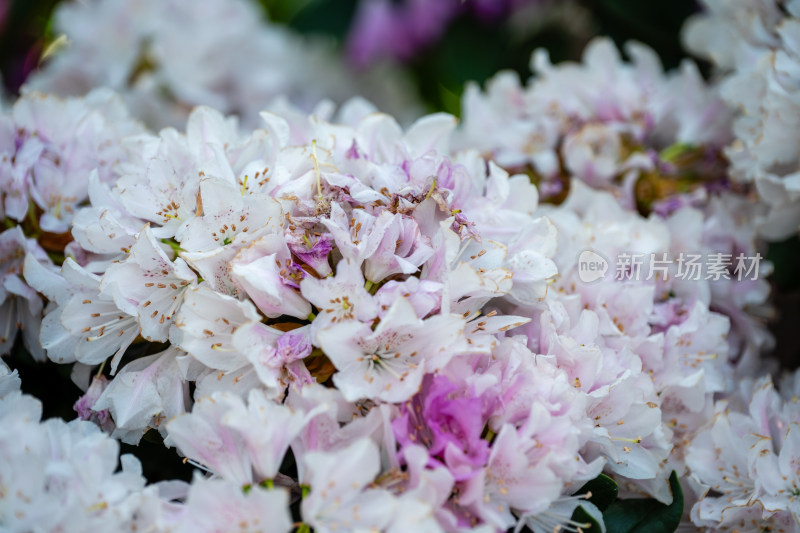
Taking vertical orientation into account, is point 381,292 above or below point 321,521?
above

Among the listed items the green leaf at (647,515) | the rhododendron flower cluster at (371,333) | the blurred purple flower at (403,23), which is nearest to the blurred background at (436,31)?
the blurred purple flower at (403,23)

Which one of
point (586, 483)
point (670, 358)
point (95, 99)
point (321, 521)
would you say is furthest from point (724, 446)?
point (95, 99)

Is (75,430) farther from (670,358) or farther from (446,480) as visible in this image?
(670,358)

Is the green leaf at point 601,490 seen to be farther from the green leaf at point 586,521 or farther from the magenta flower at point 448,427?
the magenta flower at point 448,427

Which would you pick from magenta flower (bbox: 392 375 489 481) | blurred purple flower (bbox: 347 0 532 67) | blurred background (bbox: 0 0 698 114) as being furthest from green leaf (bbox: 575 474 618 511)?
blurred purple flower (bbox: 347 0 532 67)

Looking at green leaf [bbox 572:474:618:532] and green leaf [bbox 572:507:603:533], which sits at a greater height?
green leaf [bbox 572:507:603:533]

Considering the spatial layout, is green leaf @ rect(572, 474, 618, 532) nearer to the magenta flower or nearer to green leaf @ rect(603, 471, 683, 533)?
green leaf @ rect(603, 471, 683, 533)

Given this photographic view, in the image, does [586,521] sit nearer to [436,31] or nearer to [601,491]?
[601,491]

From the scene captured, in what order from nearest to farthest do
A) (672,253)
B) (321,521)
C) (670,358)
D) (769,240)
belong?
1. (321,521)
2. (670,358)
3. (672,253)
4. (769,240)
